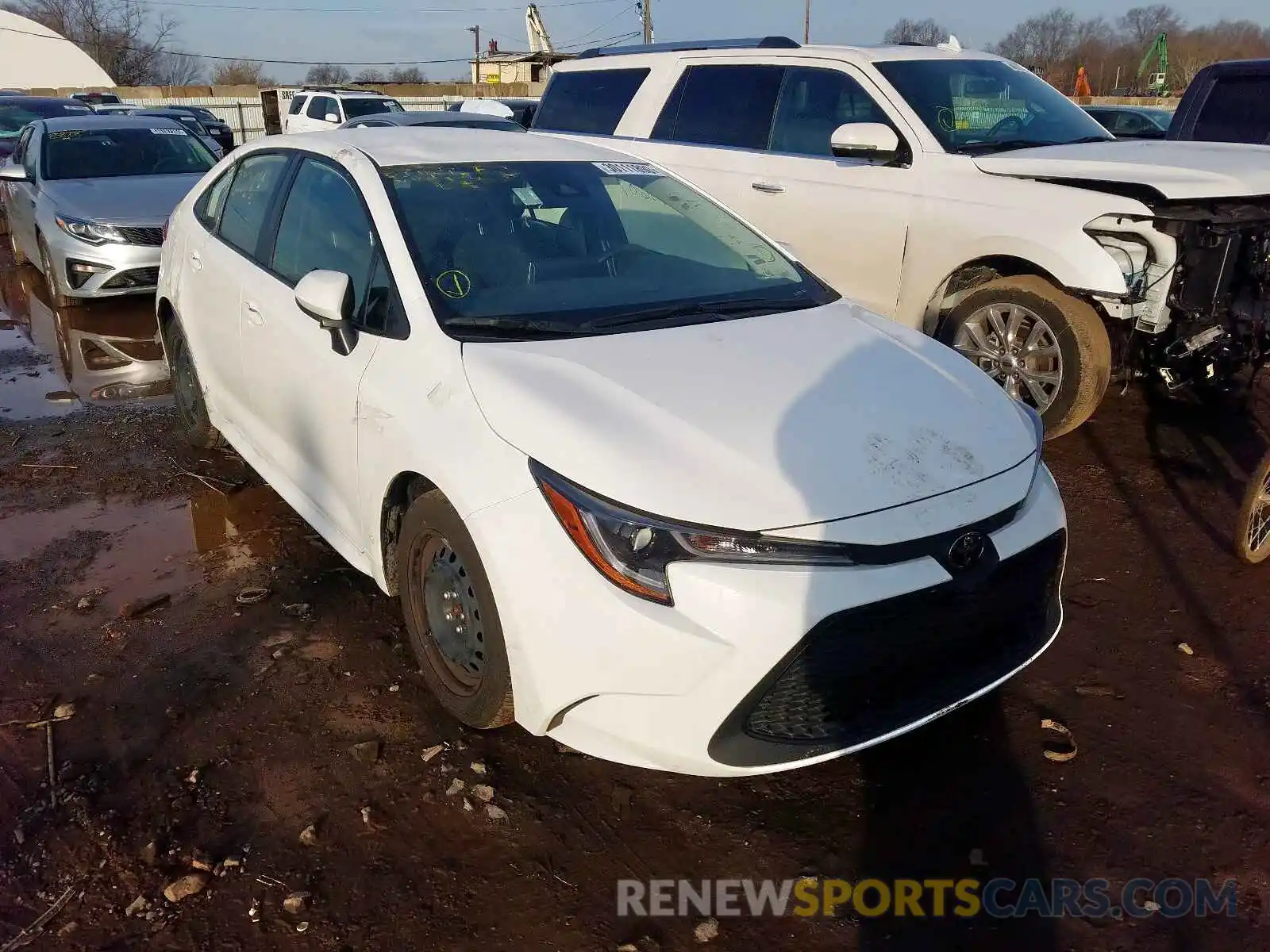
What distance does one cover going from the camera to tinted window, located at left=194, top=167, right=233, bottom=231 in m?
4.78

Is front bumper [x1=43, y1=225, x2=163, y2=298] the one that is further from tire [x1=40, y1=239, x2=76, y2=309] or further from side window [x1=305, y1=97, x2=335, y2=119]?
side window [x1=305, y1=97, x2=335, y2=119]

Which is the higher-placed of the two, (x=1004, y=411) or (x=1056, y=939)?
(x=1004, y=411)

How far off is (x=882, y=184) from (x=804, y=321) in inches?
109

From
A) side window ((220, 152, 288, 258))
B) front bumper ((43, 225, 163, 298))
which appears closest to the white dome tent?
front bumper ((43, 225, 163, 298))

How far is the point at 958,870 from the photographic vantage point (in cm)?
260

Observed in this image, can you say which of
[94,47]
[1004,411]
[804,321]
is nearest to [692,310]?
[804,321]

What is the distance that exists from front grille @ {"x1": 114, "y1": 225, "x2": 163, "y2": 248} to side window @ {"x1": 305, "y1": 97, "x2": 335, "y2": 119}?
51.8 feet

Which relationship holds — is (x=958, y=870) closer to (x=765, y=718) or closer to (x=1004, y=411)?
(x=765, y=718)

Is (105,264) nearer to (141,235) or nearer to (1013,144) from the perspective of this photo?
(141,235)

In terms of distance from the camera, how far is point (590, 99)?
7.70 m

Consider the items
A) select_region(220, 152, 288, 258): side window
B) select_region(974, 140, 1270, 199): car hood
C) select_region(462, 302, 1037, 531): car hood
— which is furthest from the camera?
select_region(974, 140, 1270, 199): car hood

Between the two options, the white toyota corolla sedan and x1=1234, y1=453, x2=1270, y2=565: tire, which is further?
x1=1234, y1=453, x2=1270, y2=565: tire

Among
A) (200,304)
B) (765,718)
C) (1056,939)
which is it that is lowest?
(1056,939)

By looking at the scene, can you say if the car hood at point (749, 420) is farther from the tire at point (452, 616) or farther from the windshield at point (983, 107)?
the windshield at point (983, 107)
